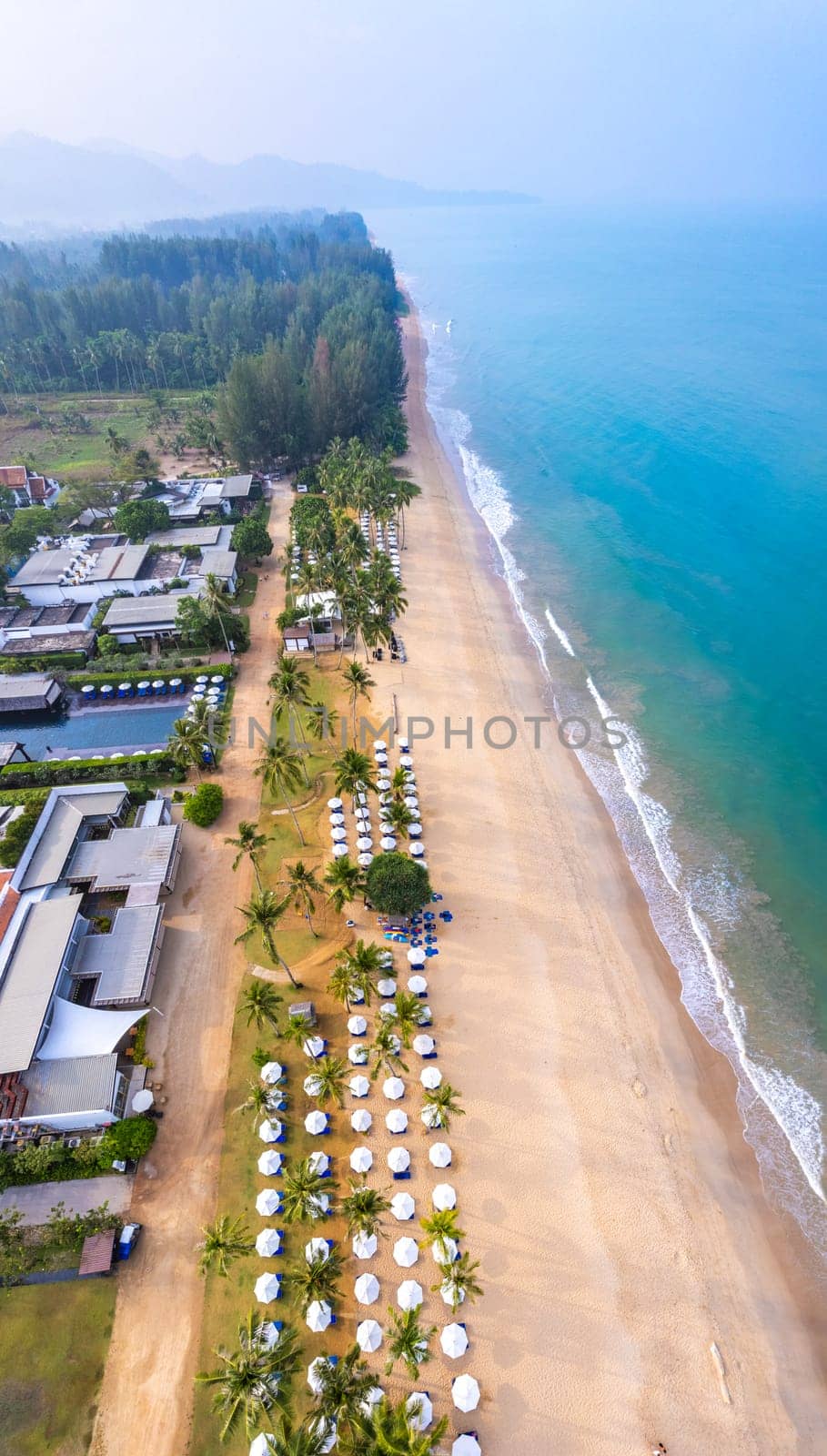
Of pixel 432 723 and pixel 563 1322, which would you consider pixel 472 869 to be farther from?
pixel 563 1322

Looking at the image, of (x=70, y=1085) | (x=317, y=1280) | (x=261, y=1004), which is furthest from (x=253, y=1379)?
(x=70, y=1085)

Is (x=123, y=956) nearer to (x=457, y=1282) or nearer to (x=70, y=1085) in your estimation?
(x=70, y=1085)

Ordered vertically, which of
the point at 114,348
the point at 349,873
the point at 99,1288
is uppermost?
the point at 114,348

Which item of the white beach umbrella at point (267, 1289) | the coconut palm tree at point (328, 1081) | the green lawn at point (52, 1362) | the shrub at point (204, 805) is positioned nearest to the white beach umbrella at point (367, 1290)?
the white beach umbrella at point (267, 1289)

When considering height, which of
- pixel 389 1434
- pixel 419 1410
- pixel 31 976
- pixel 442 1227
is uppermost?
pixel 442 1227

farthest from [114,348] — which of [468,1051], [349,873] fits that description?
[468,1051]

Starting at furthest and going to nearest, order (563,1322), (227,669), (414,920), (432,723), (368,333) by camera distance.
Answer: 1. (368,333)
2. (227,669)
3. (432,723)
4. (414,920)
5. (563,1322)
